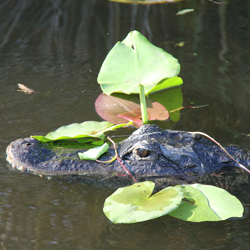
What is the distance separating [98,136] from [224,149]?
→ 45.0 inches

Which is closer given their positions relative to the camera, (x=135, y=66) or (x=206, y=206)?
(x=206, y=206)

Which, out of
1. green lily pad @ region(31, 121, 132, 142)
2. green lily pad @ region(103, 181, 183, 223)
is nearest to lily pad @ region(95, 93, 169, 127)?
green lily pad @ region(31, 121, 132, 142)

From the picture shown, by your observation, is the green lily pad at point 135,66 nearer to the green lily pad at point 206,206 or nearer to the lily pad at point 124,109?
the lily pad at point 124,109

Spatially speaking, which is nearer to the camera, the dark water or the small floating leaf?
the dark water

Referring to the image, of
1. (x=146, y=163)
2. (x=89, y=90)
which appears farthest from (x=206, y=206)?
(x=89, y=90)

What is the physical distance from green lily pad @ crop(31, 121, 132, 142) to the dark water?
1.16ft

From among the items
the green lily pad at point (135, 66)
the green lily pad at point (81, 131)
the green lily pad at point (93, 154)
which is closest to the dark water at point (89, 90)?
the green lily pad at point (93, 154)

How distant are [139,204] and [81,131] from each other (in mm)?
1112

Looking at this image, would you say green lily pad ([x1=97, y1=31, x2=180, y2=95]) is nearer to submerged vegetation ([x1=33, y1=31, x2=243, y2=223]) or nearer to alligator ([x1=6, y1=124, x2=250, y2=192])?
submerged vegetation ([x1=33, y1=31, x2=243, y2=223])

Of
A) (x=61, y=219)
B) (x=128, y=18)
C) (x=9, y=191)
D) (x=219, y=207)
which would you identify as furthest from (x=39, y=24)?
(x=219, y=207)

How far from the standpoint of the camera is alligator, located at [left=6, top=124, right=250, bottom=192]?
293 cm

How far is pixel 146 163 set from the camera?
2.96 meters

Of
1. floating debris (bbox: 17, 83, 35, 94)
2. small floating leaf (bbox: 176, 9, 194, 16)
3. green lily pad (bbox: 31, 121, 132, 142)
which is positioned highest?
small floating leaf (bbox: 176, 9, 194, 16)

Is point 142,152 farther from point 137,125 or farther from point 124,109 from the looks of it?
point 124,109
